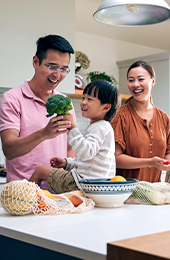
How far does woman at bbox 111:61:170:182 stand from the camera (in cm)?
188

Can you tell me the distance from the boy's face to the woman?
0.40 m

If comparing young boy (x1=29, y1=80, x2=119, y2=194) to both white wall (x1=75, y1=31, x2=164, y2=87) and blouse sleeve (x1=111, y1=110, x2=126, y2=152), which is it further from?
white wall (x1=75, y1=31, x2=164, y2=87)

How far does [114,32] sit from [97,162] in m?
3.31

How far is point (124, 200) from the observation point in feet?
4.00

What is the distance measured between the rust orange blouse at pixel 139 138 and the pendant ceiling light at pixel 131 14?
0.46m

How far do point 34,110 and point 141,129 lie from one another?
0.59 meters

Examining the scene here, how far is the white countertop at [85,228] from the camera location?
0.73 metres

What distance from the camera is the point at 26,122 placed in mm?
1647

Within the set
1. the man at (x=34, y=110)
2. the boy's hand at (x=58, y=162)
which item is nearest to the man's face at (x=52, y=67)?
the man at (x=34, y=110)

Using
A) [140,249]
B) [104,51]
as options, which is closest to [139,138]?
[140,249]

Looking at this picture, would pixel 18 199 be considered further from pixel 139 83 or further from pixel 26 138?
pixel 139 83

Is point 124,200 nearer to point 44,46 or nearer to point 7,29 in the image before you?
point 44,46

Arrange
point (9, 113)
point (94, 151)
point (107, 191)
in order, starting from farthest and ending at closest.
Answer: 1. point (9, 113)
2. point (94, 151)
3. point (107, 191)

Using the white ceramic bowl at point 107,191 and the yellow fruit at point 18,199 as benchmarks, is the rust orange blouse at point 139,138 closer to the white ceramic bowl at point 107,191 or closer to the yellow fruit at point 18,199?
the white ceramic bowl at point 107,191
